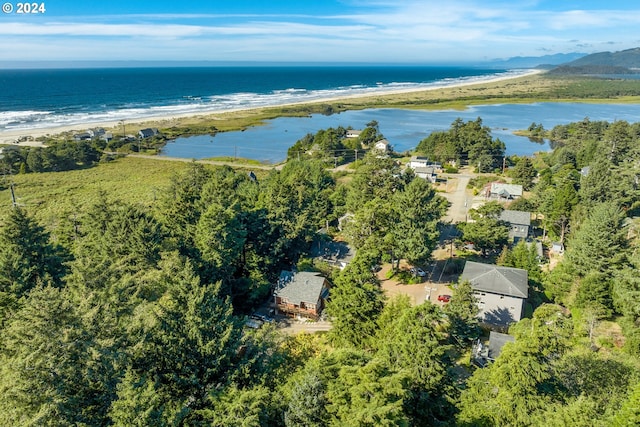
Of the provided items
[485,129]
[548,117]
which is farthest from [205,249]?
[548,117]

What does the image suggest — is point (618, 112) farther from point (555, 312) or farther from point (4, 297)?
point (4, 297)

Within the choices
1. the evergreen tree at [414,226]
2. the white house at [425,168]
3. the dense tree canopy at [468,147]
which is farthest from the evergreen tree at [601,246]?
the dense tree canopy at [468,147]

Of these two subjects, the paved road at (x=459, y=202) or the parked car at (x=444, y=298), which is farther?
the paved road at (x=459, y=202)

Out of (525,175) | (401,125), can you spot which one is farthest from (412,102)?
(525,175)

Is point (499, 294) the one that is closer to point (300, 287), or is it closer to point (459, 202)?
point (300, 287)

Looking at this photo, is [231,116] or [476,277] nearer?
[476,277]

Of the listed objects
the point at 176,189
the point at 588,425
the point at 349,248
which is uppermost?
the point at 176,189

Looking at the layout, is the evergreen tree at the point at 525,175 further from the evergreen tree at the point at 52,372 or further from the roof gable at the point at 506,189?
the evergreen tree at the point at 52,372
